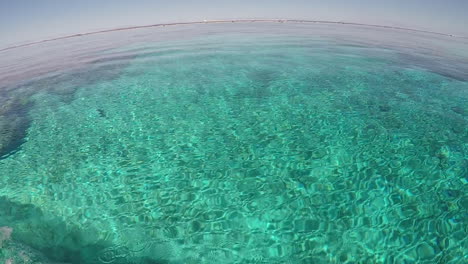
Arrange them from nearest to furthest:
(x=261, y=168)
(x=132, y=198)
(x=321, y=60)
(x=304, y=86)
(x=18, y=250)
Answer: (x=18, y=250) → (x=132, y=198) → (x=261, y=168) → (x=304, y=86) → (x=321, y=60)

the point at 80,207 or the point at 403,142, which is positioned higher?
the point at 403,142

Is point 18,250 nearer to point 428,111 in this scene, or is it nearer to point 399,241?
point 399,241

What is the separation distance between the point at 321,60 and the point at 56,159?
1602 cm

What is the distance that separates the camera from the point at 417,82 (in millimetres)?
12312

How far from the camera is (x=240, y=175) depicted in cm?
613

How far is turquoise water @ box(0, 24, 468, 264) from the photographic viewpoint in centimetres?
445

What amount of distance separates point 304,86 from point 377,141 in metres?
5.43

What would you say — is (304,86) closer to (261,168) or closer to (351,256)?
(261,168)

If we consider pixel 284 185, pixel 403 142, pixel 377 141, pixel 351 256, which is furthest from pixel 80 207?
pixel 403 142

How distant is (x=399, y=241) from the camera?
4387 mm

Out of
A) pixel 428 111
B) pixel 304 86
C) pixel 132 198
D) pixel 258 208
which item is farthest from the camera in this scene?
pixel 304 86

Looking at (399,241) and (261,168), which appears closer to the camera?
(399,241)

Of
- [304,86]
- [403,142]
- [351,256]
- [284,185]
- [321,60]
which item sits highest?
[321,60]

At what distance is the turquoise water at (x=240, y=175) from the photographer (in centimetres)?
445
